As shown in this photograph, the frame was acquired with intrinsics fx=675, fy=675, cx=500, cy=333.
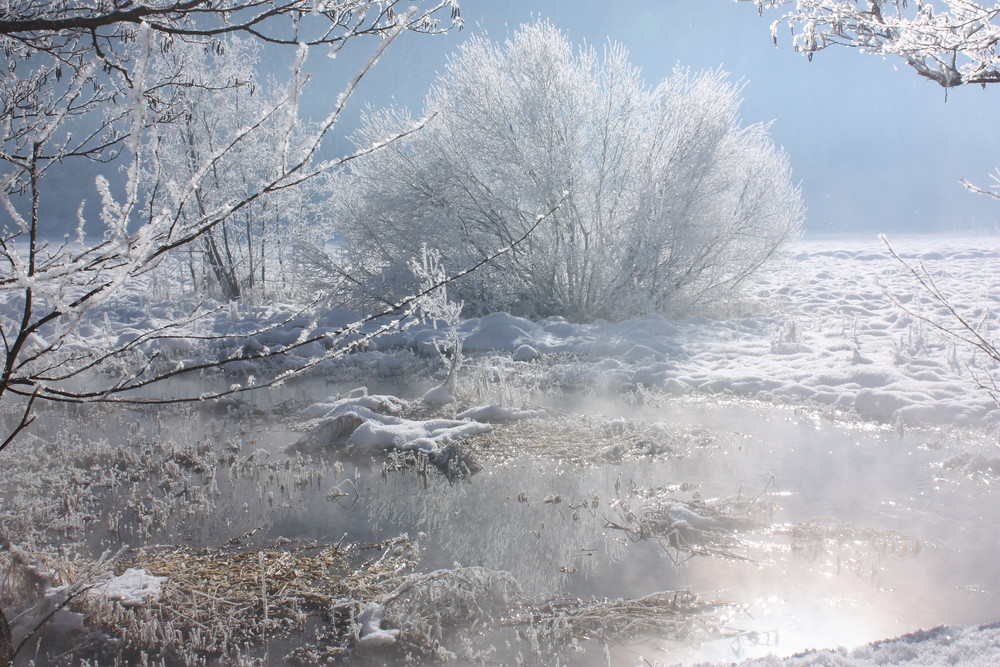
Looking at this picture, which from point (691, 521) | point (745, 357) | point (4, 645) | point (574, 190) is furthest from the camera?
point (574, 190)

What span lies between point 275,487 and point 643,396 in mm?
4622

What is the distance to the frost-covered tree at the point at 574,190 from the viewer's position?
13500 mm

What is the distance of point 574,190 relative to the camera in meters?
13.8

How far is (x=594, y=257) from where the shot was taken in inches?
555

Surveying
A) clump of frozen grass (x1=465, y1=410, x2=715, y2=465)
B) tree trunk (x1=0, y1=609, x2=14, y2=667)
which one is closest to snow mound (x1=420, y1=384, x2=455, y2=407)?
clump of frozen grass (x1=465, y1=410, x2=715, y2=465)

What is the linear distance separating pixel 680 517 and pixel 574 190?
9.95 m

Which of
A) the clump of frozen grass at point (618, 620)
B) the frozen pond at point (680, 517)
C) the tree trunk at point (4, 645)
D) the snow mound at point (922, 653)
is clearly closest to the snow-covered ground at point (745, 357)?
the snow mound at point (922, 653)

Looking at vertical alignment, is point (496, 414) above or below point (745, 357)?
below

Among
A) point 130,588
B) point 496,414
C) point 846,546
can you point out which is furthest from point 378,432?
point 846,546

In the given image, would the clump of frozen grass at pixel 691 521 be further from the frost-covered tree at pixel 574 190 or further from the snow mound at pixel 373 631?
the frost-covered tree at pixel 574 190

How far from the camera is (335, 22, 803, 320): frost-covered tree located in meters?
13.5

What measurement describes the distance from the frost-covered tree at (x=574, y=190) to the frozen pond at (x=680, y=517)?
718cm

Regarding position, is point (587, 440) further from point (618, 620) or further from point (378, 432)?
point (618, 620)

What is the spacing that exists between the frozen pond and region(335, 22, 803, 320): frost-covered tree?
23.6 ft
